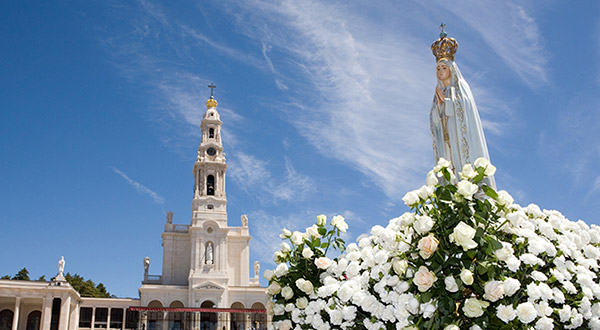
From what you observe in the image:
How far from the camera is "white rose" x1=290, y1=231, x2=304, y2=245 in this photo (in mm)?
8211

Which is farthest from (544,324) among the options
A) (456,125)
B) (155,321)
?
(155,321)

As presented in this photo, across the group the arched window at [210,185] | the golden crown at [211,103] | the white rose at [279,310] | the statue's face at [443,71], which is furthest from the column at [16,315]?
the white rose at [279,310]

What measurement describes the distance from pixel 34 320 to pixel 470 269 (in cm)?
5438

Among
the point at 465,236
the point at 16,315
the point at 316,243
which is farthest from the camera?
the point at 16,315

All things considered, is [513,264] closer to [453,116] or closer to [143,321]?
[453,116]

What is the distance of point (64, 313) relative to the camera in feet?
157

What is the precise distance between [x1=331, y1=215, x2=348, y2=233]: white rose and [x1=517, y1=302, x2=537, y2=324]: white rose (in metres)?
3.10

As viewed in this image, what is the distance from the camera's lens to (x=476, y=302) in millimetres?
5375

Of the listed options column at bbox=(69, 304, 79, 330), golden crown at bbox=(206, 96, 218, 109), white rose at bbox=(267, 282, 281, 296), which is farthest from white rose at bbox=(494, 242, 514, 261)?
golden crown at bbox=(206, 96, 218, 109)

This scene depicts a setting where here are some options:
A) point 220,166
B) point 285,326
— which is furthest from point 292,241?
point 220,166

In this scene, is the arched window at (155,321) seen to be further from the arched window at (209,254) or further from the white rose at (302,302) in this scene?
the white rose at (302,302)

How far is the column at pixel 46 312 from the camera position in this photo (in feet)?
154

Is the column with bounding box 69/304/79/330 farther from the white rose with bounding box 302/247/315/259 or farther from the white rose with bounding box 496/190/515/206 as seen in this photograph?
the white rose with bounding box 496/190/515/206

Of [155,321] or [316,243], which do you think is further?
[155,321]
